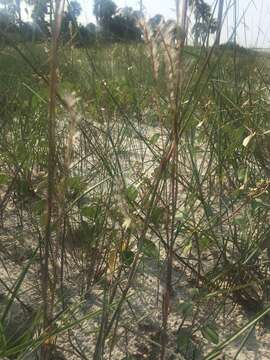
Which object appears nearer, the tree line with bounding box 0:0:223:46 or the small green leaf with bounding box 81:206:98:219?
the tree line with bounding box 0:0:223:46

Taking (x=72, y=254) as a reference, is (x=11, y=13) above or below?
above

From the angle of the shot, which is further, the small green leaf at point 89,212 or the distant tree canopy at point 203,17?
the small green leaf at point 89,212

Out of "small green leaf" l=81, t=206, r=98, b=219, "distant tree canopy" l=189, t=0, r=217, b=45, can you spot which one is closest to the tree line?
"distant tree canopy" l=189, t=0, r=217, b=45

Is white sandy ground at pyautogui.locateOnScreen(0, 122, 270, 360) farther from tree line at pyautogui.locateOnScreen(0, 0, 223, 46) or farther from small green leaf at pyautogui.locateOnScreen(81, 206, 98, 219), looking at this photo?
tree line at pyautogui.locateOnScreen(0, 0, 223, 46)

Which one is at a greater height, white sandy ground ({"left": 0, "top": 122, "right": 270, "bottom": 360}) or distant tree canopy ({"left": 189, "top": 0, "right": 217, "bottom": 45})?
distant tree canopy ({"left": 189, "top": 0, "right": 217, "bottom": 45})

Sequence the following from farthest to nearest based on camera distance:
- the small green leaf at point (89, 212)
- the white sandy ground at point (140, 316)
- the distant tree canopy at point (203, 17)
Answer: the small green leaf at point (89, 212) → the white sandy ground at point (140, 316) → the distant tree canopy at point (203, 17)

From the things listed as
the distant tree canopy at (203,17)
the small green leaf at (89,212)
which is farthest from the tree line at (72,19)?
the small green leaf at (89,212)

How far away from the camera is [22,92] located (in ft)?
5.87

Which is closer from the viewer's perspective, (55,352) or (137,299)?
(55,352)

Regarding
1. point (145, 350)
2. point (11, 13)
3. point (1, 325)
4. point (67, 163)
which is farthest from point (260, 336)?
point (11, 13)

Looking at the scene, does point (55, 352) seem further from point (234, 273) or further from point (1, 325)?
point (234, 273)

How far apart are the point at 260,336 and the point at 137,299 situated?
0.26 meters

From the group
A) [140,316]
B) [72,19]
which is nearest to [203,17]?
[72,19]

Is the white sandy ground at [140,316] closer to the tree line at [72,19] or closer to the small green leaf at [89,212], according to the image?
the small green leaf at [89,212]
